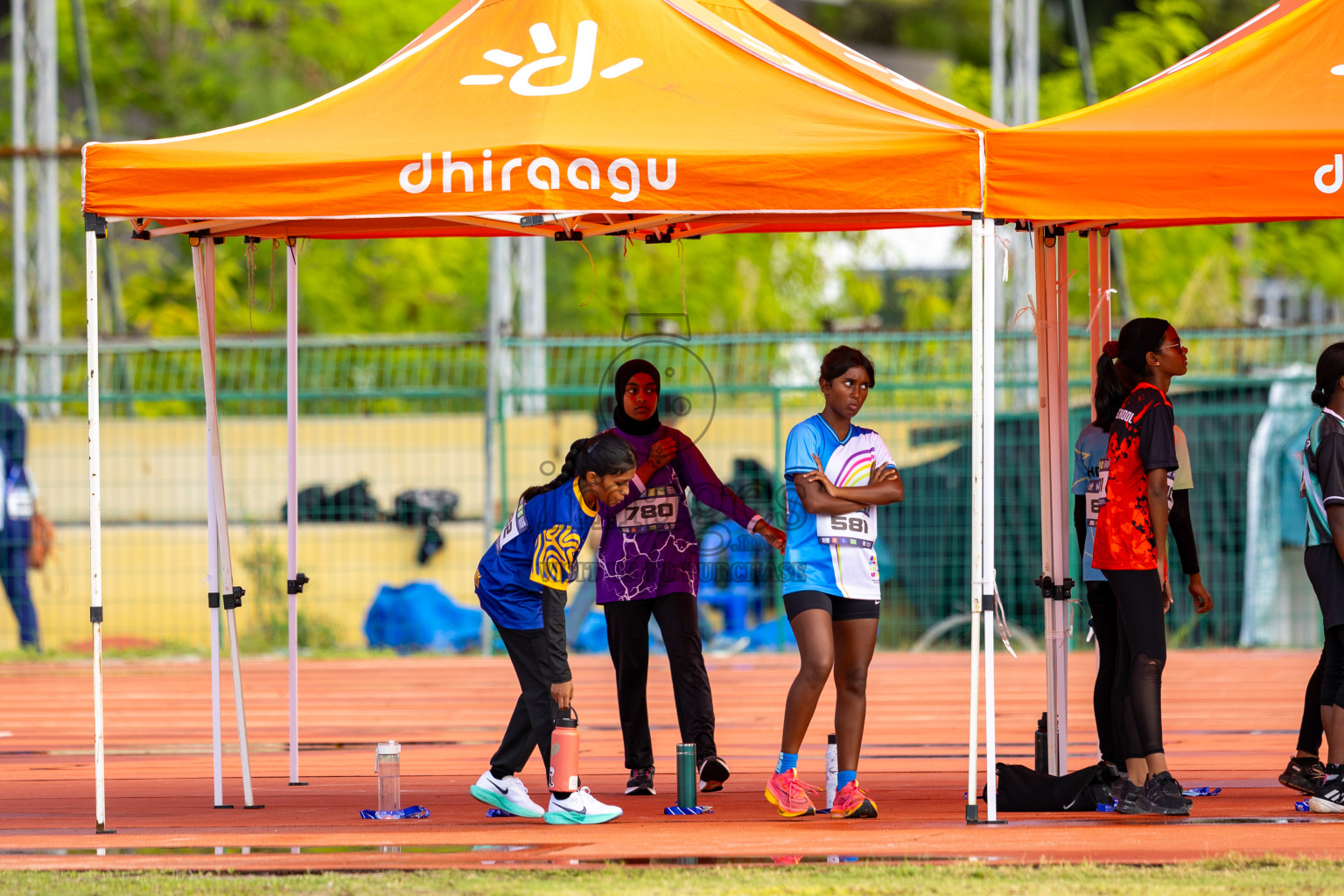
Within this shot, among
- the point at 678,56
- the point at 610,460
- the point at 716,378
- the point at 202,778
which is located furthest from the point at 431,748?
the point at 716,378

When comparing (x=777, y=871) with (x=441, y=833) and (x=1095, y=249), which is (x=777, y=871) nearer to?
(x=441, y=833)

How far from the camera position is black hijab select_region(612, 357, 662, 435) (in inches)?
280

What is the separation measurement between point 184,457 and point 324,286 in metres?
13.3

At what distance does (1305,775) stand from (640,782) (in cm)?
284

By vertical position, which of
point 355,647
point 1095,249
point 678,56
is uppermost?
point 678,56

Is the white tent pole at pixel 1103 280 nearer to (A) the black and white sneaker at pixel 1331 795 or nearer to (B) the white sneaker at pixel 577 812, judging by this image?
(A) the black and white sneaker at pixel 1331 795

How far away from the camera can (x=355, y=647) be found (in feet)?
45.9

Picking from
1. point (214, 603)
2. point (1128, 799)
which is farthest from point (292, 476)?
point (1128, 799)

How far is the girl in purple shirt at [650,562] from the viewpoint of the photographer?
7.08 m

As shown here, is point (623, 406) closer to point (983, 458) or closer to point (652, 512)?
point (652, 512)

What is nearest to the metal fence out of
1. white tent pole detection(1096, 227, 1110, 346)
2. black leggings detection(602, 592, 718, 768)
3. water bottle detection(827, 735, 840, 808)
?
white tent pole detection(1096, 227, 1110, 346)

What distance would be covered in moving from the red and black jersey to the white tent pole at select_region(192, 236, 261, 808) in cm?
365

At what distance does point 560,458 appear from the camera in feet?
45.4

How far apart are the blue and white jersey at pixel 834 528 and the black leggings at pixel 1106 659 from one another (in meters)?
0.97
